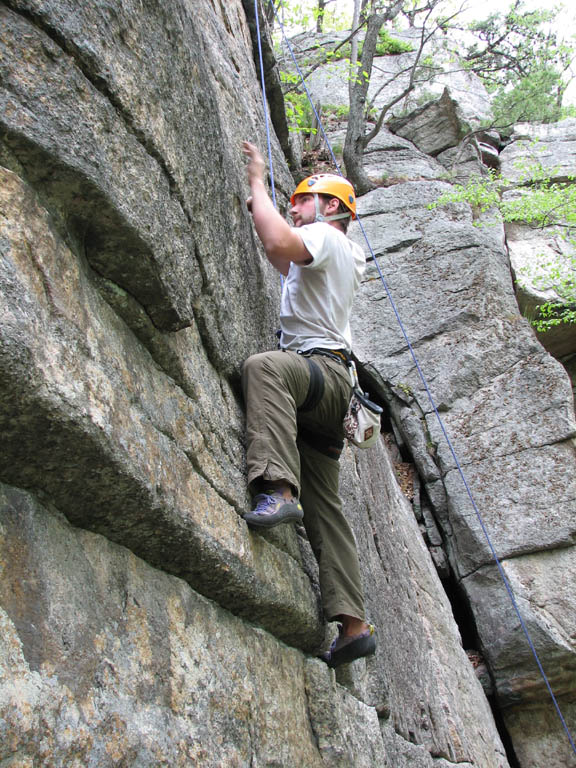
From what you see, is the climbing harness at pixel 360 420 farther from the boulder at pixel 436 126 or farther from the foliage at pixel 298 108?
the boulder at pixel 436 126

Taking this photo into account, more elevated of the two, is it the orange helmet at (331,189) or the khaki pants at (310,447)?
the orange helmet at (331,189)

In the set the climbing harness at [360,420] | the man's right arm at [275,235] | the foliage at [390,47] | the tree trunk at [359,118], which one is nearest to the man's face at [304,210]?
the man's right arm at [275,235]

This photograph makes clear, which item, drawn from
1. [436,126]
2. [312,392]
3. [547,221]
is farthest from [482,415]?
[436,126]

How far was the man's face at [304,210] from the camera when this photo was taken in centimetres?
404

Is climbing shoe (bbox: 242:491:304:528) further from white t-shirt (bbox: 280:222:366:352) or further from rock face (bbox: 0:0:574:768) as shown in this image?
white t-shirt (bbox: 280:222:366:352)

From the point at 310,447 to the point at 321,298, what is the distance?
0.83 meters

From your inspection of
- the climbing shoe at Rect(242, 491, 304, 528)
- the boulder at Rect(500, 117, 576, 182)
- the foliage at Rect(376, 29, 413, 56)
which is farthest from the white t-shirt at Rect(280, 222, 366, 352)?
the foliage at Rect(376, 29, 413, 56)

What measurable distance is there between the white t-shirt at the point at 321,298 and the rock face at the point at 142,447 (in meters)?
0.24

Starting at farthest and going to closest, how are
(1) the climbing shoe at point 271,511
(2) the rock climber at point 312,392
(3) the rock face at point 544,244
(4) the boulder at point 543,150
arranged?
(4) the boulder at point 543,150, (3) the rock face at point 544,244, (2) the rock climber at point 312,392, (1) the climbing shoe at point 271,511

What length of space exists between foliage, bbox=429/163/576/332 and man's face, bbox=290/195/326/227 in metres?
7.06

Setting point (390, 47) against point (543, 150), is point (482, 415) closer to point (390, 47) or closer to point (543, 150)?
point (543, 150)

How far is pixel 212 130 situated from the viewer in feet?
11.1

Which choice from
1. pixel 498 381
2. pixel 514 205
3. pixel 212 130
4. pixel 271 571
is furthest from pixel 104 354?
pixel 514 205

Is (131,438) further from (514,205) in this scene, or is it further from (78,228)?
(514,205)
